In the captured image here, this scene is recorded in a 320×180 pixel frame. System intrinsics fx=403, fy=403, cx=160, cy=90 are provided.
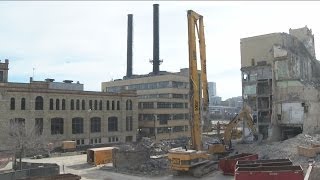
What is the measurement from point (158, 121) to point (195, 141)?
137 ft

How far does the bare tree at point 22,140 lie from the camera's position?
158ft

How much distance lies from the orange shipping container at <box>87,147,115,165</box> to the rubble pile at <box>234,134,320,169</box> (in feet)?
52.3

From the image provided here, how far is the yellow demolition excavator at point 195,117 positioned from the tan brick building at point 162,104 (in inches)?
1571

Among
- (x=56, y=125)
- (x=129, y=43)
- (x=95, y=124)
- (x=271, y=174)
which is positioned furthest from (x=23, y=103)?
(x=271, y=174)

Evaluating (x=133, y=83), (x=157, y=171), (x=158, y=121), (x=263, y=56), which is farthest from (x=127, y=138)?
(x=157, y=171)

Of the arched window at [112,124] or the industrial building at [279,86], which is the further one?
the arched window at [112,124]

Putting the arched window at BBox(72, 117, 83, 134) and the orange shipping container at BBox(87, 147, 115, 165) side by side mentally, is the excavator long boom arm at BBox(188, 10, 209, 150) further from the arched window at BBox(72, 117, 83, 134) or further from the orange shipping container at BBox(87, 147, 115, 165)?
the arched window at BBox(72, 117, 83, 134)

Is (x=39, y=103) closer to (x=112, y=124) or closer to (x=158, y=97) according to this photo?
(x=112, y=124)

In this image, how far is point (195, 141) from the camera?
39531mm

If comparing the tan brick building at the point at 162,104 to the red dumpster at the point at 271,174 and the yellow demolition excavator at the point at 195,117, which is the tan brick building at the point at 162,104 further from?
the red dumpster at the point at 271,174

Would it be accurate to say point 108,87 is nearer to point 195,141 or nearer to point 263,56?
point 263,56

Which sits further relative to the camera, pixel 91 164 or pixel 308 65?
pixel 308 65

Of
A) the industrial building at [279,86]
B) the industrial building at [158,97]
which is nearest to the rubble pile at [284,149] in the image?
the industrial building at [279,86]

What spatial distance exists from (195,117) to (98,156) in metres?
14.6
